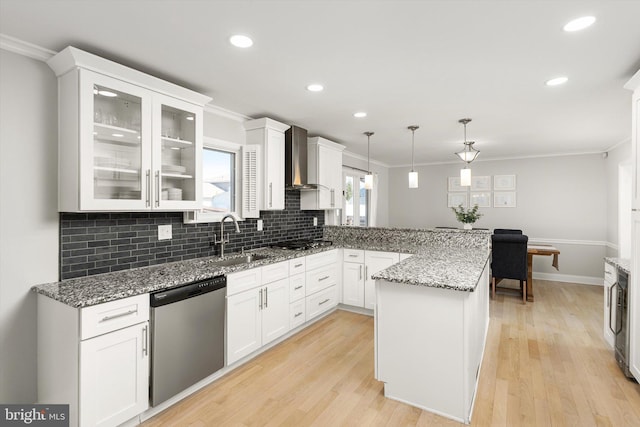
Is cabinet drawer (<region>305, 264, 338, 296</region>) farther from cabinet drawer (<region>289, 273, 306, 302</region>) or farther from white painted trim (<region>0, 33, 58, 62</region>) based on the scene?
white painted trim (<region>0, 33, 58, 62</region>)

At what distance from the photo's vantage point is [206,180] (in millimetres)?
3127

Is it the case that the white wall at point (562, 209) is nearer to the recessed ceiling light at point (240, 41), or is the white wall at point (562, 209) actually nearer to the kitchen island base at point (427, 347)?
the kitchen island base at point (427, 347)

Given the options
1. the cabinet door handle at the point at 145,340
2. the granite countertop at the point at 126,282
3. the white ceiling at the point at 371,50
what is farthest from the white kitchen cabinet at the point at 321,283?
the cabinet door handle at the point at 145,340

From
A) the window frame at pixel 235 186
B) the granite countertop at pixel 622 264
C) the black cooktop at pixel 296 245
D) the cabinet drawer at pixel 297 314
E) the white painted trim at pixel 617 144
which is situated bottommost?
the cabinet drawer at pixel 297 314

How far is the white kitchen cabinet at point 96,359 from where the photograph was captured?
1717 mm

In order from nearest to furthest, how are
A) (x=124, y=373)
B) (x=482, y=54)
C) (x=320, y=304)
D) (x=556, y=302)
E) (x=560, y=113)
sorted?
(x=124, y=373) < (x=482, y=54) < (x=560, y=113) < (x=320, y=304) < (x=556, y=302)

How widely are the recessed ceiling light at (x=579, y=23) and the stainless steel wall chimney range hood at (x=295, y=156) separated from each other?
2.58 metres

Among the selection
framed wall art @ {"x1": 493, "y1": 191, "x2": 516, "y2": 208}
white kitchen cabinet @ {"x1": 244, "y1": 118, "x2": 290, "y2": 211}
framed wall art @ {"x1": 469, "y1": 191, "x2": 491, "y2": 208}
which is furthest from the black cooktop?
framed wall art @ {"x1": 493, "y1": 191, "x2": 516, "y2": 208}

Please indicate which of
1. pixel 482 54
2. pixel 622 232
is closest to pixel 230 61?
pixel 482 54

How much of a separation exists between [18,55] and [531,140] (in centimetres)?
560

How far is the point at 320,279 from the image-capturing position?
3770 mm

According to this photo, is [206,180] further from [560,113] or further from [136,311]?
[560,113]

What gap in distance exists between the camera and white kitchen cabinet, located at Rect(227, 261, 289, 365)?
2582mm

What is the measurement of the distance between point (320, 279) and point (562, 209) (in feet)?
16.2
